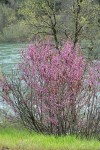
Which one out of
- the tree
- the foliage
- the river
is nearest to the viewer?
the foliage

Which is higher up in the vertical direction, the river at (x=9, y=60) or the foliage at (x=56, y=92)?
the foliage at (x=56, y=92)

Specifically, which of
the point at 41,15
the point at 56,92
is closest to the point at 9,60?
the point at 41,15

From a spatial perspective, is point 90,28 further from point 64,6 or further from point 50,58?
point 50,58

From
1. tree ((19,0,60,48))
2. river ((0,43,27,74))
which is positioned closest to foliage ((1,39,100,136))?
tree ((19,0,60,48))

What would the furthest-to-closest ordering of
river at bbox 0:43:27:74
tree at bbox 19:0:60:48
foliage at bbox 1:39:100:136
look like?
river at bbox 0:43:27:74 < tree at bbox 19:0:60:48 < foliage at bbox 1:39:100:136

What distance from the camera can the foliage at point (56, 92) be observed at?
36.7 feet

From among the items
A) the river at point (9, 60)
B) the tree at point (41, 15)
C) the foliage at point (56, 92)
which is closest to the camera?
the foliage at point (56, 92)

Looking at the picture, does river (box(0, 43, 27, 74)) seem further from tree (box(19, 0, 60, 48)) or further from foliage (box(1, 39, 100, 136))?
foliage (box(1, 39, 100, 136))

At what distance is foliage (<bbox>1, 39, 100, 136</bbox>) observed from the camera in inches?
440

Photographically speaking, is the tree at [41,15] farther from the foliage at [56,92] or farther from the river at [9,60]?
the foliage at [56,92]

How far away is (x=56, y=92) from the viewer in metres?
11.2

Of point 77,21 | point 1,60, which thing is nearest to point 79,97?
point 77,21

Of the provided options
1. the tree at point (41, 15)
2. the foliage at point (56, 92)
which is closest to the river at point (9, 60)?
the tree at point (41, 15)

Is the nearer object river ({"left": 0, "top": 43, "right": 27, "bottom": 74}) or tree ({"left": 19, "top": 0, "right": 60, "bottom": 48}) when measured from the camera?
tree ({"left": 19, "top": 0, "right": 60, "bottom": 48})
